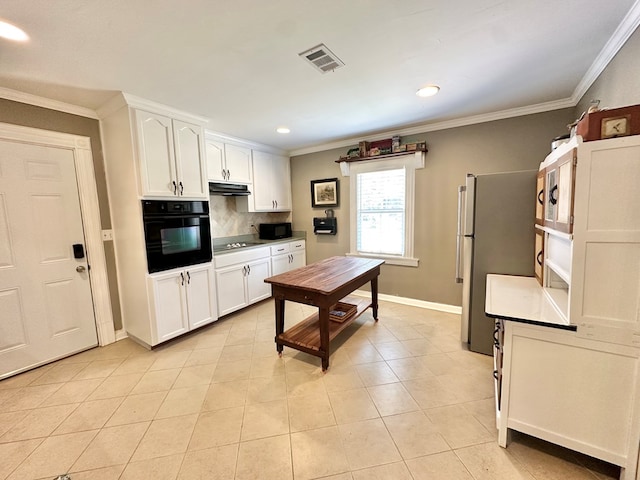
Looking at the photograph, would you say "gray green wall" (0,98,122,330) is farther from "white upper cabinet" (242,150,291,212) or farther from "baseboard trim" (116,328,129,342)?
"white upper cabinet" (242,150,291,212)

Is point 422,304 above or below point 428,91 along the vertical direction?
below

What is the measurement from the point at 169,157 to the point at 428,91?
2.65 metres

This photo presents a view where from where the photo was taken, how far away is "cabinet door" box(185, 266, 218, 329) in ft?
9.59

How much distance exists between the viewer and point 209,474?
54.9 inches

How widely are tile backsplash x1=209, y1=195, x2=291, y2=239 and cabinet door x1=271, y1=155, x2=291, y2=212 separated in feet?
1.36

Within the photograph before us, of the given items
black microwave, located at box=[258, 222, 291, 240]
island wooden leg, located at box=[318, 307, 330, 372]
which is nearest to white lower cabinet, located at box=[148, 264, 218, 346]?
black microwave, located at box=[258, 222, 291, 240]

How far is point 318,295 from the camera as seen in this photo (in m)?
2.20

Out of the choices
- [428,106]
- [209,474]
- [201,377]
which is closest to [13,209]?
[201,377]

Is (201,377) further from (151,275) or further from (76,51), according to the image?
(76,51)

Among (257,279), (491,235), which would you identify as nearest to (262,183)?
(257,279)

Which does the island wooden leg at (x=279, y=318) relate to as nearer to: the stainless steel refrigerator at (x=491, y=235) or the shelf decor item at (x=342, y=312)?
the shelf decor item at (x=342, y=312)

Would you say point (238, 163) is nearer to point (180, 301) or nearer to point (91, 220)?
point (91, 220)

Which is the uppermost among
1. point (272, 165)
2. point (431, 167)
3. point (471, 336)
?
point (272, 165)

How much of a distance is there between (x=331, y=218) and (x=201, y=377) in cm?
287
